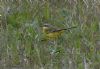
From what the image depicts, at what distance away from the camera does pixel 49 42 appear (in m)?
4.99

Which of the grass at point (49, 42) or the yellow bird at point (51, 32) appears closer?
the grass at point (49, 42)

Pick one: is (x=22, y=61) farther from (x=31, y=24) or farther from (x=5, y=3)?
(x=5, y=3)

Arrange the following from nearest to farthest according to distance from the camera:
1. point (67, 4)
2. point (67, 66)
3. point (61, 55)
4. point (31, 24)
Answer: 1. point (67, 66)
2. point (61, 55)
3. point (31, 24)
4. point (67, 4)

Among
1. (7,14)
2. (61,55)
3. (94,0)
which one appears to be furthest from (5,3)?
(61,55)

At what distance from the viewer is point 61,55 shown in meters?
4.66

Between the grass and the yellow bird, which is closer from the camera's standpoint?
the grass

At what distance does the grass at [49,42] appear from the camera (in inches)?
178

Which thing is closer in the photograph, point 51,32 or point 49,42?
point 49,42

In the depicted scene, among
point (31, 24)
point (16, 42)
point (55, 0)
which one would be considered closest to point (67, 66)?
point (16, 42)

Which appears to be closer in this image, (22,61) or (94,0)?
(22,61)

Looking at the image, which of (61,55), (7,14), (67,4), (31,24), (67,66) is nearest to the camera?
(67,66)

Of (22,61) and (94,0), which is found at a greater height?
(94,0)

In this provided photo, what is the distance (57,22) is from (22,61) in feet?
3.63

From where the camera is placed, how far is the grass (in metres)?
4.52
